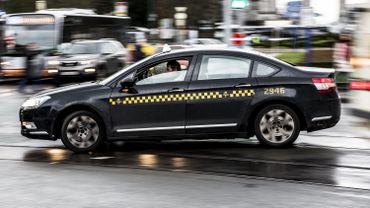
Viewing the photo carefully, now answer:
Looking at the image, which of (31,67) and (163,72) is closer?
(163,72)

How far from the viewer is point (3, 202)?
638 centimetres

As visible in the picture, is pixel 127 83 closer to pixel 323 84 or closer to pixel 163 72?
pixel 163 72

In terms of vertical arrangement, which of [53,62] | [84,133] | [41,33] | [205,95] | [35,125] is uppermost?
[41,33]

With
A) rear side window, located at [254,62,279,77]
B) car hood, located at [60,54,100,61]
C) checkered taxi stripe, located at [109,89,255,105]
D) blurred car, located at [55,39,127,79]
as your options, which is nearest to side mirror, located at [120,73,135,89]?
checkered taxi stripe, located at [109,89,255,105]

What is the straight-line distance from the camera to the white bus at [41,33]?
78.4ft

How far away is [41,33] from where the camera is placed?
24.8m

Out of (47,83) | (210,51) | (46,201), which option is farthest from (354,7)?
(47,83)

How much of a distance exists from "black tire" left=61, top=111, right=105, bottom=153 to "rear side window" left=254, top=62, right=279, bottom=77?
7.57ft

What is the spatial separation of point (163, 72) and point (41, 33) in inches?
654

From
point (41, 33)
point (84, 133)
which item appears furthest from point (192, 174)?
point (41, 33)

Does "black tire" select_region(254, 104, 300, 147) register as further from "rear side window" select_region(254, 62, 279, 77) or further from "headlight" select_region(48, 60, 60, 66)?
"headlight" select_region(48, 60, 60, 66)

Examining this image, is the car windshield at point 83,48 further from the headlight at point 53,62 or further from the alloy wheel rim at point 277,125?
the alloy wheel rim at point 277,125

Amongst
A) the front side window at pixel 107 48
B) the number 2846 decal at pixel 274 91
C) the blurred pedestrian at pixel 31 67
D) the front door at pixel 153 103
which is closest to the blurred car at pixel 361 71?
the number 2846 decal at pixel 274 91

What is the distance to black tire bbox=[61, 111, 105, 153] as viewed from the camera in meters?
9.20
